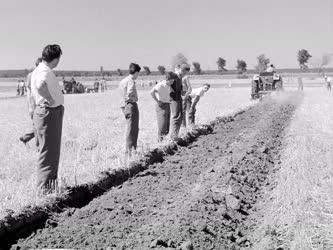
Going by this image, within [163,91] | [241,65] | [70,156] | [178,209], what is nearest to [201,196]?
[178,209]

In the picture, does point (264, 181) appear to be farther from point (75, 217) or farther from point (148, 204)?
point (75, 217)

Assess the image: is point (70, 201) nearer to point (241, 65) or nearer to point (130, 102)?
point (130, 102)

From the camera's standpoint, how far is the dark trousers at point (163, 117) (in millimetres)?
11633

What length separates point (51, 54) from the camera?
23.1ft

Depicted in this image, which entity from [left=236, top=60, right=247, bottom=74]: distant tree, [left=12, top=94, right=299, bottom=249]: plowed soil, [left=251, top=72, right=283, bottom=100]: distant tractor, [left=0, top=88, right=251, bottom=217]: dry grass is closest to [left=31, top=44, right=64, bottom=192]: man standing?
[left=0, top=88, right=251, bottom=217]: dry grass

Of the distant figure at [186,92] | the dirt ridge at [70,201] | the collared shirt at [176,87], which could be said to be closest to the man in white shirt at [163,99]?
the collared shirt at [176,87]

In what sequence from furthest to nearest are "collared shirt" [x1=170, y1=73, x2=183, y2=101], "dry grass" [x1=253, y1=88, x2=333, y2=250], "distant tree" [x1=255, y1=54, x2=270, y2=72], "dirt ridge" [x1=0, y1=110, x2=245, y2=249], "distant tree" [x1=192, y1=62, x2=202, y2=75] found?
"distant tree" [x1=192, y1=62, x2=202, y2=75]
"distant tree" [x1=255, y1=54, x2=270, y2=72]
"collared shirt" [x1=170, y1=73, x2=183, y2=101]
"dirt ridge" [x1=0, y1=110, x2=245, y2=249]
"dry grass" [x1=253, y1=88, x2=333, y2=250]

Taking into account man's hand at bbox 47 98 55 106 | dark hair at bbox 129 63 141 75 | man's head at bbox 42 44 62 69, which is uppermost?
man's head at bbox 42 44 62 69

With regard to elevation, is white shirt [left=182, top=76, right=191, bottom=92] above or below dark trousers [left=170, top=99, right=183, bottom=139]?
above

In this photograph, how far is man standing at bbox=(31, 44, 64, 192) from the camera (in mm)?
7004

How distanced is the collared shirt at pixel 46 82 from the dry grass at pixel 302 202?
277 cm

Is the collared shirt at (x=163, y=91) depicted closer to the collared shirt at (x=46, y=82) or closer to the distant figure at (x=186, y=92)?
the distant figure at (x=186, y=92)

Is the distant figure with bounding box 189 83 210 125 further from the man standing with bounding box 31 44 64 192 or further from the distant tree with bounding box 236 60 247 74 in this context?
the distant tree with bounding box 236 60 247 74

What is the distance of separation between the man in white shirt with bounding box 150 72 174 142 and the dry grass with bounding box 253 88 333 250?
7.92 ft
